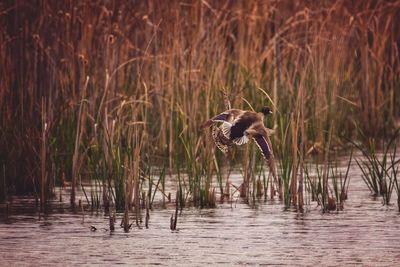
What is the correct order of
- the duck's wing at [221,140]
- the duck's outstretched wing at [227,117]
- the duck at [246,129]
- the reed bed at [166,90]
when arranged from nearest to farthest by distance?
the duck at [246,129] < the duck's outstretched wing at [227,117] < the duck's wing at [221,140] < the reed bed at [166,90]

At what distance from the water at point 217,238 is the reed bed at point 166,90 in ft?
0.67

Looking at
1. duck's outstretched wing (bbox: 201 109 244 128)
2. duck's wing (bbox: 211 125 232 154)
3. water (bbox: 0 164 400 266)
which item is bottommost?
water (bbox: 0 164 400 266)

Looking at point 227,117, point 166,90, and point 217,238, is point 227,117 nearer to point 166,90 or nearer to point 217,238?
point 217,238

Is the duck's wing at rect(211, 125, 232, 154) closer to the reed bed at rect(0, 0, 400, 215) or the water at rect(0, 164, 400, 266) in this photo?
the reed bed at rect(0, 0, 400, 215)

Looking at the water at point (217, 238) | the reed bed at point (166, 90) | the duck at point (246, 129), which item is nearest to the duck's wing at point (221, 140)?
the duck at point (246, 129)

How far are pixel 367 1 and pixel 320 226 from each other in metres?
5.05

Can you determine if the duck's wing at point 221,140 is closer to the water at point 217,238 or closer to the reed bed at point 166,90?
the reed bed at point 166,90

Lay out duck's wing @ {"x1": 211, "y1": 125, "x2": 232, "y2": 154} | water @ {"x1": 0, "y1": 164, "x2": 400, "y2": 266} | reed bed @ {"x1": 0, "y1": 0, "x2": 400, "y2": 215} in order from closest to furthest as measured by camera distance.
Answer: water @ {"x1": 0, "y1": 164, "x2": 400, "y2": 266}, duck's wing @ {"x1": 211, "y1": 125, "x2": 232, "y2": 154}, reed bed @ {"x1": 0, "y1": 0, "x2": 400, "y2": 215}

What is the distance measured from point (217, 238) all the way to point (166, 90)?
3.56 meters

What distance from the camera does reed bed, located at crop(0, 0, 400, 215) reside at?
8.37 meters

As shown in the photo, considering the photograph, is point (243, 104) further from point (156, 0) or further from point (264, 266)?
point (264, 266)

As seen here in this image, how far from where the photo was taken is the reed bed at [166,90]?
27.5 feet

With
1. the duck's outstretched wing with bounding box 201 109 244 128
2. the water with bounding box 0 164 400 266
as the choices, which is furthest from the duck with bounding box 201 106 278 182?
the water with bounding box 0 164 400 266

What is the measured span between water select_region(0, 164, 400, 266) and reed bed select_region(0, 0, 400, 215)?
20 cm
